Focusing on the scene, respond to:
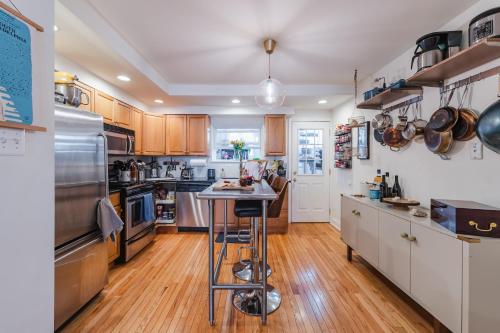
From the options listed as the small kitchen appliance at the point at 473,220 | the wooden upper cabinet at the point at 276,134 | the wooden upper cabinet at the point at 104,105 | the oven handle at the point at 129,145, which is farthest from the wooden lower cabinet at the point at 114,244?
the small kitchen appliance at the point at 473,220

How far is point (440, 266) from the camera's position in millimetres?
1571

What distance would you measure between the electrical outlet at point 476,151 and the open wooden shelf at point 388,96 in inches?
31.6

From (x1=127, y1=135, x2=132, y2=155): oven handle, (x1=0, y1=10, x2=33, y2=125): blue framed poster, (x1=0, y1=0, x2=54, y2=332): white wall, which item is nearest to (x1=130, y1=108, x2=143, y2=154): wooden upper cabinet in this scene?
(x1=127, y1=135, x2=132, y2=155): oven handle

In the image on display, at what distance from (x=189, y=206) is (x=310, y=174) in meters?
2.54

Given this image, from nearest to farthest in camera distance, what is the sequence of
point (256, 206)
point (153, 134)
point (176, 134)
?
1. point (256, 206)
2. point (153, 134)
3. point (176, 134)

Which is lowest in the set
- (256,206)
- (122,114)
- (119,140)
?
(256,206)

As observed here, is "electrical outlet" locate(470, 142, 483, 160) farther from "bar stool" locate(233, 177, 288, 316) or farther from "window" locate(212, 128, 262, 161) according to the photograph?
"window" locate(212, 128, 262, 161)

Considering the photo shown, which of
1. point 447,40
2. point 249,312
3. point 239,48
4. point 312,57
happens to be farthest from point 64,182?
point 447,40

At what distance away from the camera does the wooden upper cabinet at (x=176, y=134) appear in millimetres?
4368

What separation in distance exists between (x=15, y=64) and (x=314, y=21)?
2093 millimetres

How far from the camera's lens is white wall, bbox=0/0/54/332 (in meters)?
0.95

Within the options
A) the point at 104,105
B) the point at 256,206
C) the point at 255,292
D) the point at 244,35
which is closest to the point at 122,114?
the point at 104,105

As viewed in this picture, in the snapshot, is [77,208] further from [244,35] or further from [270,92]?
[244,35]

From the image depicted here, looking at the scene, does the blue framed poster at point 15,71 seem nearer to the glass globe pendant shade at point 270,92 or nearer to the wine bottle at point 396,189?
the glass globe pendant shade at point 270,92
